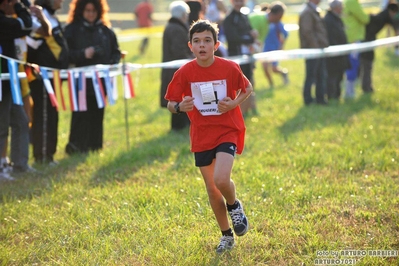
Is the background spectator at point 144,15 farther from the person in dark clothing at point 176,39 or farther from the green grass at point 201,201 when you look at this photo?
the green grass at point 201,201

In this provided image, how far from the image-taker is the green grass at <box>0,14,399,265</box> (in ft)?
17.0

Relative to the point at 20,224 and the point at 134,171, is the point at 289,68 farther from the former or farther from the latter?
the point at 20,224

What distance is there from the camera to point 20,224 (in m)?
6.03

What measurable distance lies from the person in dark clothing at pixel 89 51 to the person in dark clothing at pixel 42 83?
0.33 metres

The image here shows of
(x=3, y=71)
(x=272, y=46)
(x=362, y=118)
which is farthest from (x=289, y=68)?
(x=3, y=71)

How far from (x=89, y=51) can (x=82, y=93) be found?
2.01 ft

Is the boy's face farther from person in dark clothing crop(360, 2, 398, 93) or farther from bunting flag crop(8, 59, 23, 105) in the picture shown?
person in dark clothing crop(360, 2, 398, 93)

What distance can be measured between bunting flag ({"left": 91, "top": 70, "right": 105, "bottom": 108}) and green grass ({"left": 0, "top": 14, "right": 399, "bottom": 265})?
0.72m

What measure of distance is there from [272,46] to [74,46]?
22.3 ft

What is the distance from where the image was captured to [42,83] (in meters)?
8.80

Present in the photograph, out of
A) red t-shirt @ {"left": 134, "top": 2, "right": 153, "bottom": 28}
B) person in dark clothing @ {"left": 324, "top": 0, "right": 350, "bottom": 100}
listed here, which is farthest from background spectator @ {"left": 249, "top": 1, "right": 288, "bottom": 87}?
red t-shirt @ {"left": 134, "top": 2, "right": 153, "bottom": 28}

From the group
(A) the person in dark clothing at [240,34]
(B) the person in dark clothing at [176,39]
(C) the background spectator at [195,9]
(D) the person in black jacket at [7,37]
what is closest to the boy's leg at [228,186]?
(D) the person in black jacket at [7,37]

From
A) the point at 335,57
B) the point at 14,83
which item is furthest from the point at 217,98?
the point at 335,57

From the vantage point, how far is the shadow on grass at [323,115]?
34.3 ft
